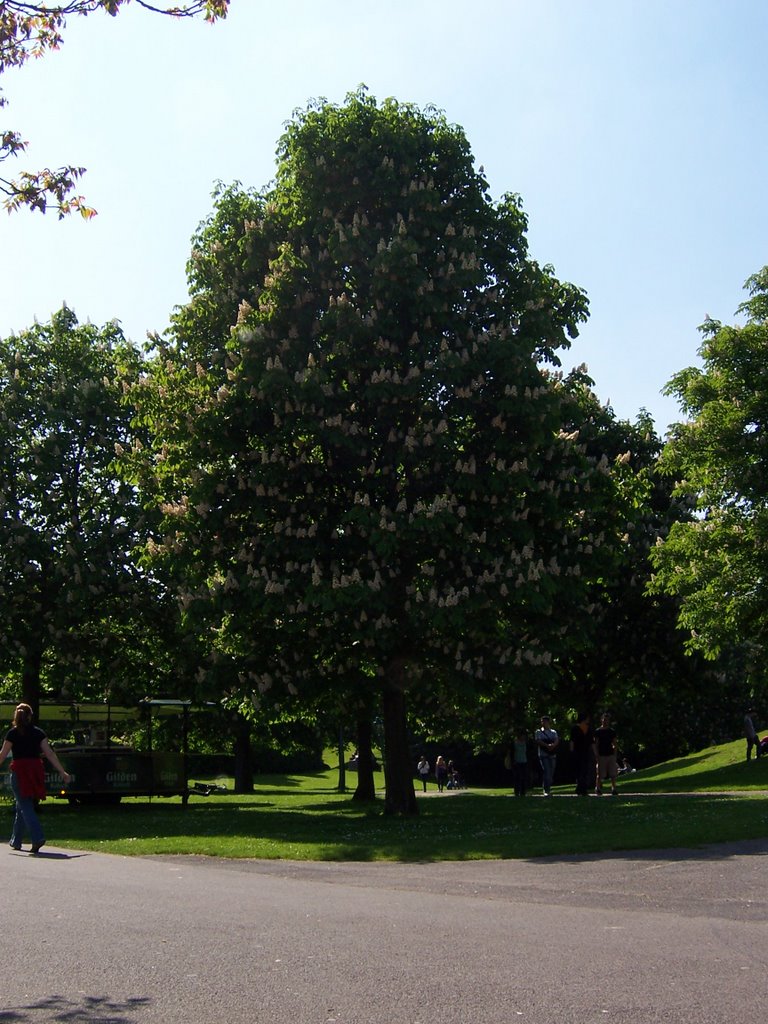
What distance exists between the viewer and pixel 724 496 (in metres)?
37.4

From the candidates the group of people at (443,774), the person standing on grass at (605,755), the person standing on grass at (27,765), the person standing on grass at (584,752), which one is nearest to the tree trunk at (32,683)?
the person standing on grass at (584,752)

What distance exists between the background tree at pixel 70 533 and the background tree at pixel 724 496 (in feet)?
51.2

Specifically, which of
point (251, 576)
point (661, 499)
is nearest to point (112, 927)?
point (251, 576)

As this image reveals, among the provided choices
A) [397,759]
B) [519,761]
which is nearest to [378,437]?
[397,759]

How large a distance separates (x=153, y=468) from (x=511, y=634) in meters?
8.10

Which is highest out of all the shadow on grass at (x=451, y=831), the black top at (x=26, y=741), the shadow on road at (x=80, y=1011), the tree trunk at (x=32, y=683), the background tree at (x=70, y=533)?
the background tree at (x=70, y=533)

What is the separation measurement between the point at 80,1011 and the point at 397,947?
2407mm

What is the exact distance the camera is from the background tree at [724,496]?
1400 inches

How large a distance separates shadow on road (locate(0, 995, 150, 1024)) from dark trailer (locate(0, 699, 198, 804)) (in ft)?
78.6

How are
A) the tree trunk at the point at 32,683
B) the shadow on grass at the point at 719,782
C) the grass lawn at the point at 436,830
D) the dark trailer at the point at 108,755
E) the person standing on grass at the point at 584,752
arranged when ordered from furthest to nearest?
the tree trunk at the point at 32,683 < the shadow on grass at the point at 719,782 < the person standing on grass at the point at 584,752 < the dark trailer at the point at 108,755 < the grass lawn at the point at 436,830

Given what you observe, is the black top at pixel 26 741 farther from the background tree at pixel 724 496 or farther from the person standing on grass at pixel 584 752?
the background tree at pixel 724 496

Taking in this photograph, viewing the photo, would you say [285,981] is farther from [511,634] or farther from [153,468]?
[153,468]

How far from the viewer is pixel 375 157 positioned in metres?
23.6

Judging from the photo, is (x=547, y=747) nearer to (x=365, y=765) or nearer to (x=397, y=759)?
(x=397, y=759)
